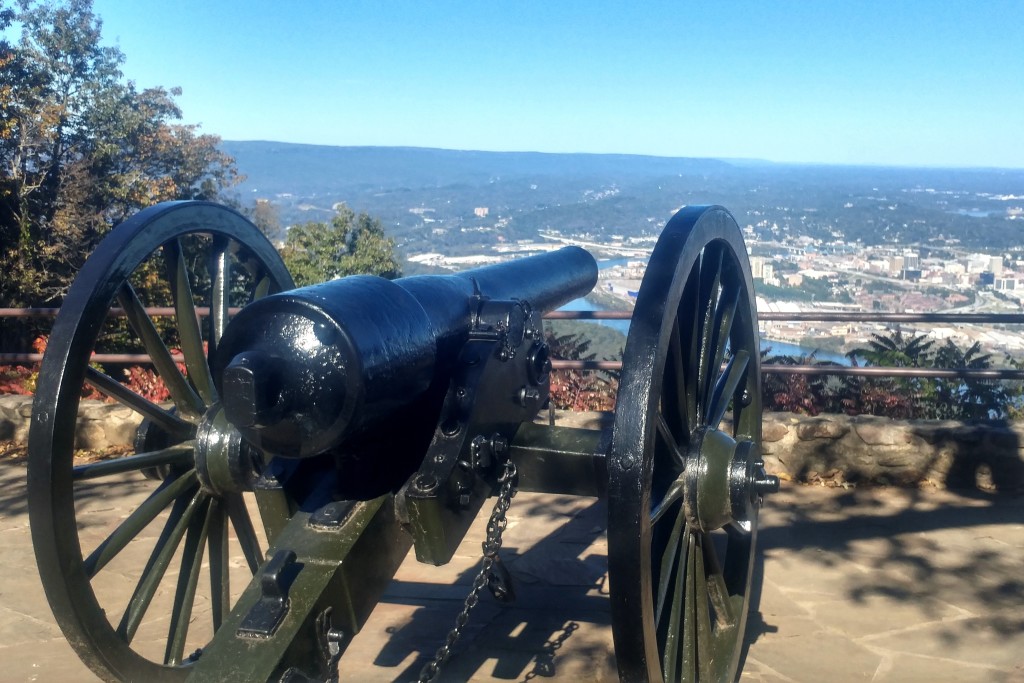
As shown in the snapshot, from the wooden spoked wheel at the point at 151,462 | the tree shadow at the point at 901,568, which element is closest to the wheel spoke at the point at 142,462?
the wooden spoked wheel at the point at 151,462

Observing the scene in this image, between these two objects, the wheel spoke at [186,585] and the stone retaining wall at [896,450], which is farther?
the stone retaining wall at [896,450]

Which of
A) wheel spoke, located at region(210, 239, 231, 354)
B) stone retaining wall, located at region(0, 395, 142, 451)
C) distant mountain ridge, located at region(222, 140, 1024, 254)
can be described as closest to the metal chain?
wheel spoke, located at region(210, 239, 231, 354)

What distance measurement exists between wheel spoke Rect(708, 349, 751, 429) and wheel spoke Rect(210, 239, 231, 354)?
5.63 ft

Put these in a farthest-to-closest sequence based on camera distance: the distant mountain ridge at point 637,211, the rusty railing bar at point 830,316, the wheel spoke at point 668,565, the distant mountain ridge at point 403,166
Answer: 1. the distant mountain ridge at point 403,166
2. the distant mountain ridge at point 637,211
3. the rusty railing bar at point 830,316
4. the wheel spoke at point 668,565

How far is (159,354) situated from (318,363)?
46.1 inches

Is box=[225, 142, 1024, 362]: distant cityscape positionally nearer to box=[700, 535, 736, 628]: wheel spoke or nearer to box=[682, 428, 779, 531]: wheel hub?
box=[682, 428, 779, 531]: wheel hub

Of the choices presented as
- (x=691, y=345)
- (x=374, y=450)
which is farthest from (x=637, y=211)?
(x=374, y=450)

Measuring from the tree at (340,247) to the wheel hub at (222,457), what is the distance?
11301 millimetres

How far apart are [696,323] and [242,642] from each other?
1536 millimetres

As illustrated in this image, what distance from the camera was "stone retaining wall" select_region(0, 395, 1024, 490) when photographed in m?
5.21

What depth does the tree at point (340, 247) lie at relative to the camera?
49.0ft

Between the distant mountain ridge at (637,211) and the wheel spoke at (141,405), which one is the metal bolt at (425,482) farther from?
the distant mountain ridge at (637,211)

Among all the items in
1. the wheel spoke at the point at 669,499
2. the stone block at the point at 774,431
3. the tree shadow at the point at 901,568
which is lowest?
the tree shadow at the point at 901,568

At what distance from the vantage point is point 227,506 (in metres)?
3.33
